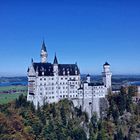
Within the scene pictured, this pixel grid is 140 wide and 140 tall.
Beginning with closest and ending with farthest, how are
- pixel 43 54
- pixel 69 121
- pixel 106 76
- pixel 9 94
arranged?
pixel 69 121 → pixel 43 54 → pixel 106 76 → pixel 9 94

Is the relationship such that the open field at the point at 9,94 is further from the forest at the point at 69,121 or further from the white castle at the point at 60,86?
the forest at the point at 69,121

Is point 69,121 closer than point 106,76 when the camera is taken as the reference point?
Yes

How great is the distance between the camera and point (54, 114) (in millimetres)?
63594

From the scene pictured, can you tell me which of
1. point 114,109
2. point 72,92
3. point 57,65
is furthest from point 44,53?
point 114,109

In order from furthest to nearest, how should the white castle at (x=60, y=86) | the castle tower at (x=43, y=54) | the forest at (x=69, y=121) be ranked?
the castle tower at (x=43, y=54), the white castle at (x=60, y=86), the forest at (x=69, y=121)

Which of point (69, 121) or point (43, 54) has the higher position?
point (43, 54)

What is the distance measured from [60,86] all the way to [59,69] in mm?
3878

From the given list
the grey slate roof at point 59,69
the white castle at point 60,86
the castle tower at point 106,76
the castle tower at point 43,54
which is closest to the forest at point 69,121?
the white castle at point 60,86

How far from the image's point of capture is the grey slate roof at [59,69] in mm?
67688

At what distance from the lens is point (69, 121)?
207 ft

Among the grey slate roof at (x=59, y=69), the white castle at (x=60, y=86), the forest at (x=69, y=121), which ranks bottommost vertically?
the forest at (x=69, y=121)

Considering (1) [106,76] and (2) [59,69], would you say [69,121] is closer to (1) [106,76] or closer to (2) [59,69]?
(2) [59,69]

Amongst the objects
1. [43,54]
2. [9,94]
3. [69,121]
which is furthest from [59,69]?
[9,94]

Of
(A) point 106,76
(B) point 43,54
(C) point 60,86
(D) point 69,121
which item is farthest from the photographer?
(A) point 106,76
